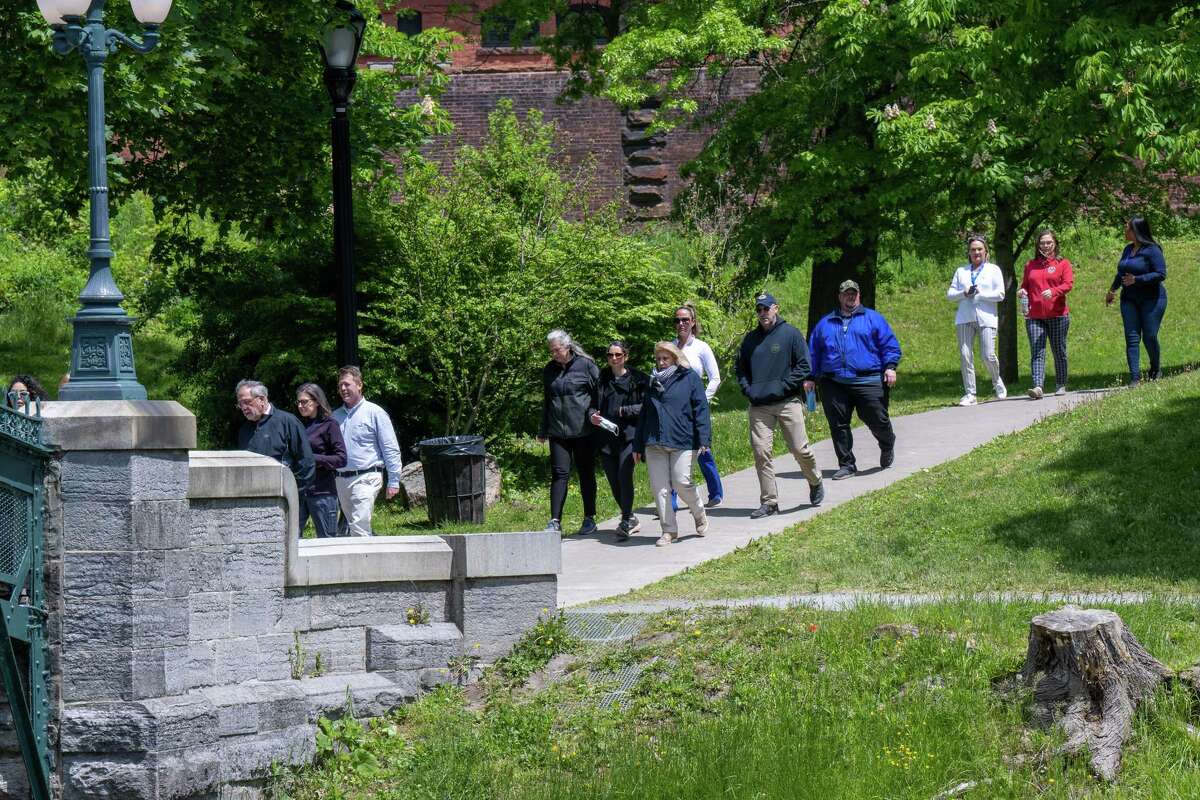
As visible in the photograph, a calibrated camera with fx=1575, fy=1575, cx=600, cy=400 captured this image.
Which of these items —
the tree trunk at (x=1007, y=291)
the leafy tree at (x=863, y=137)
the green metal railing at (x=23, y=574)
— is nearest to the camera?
the green metal railing at (x=23, y=574)

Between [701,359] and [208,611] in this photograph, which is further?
[701,359]

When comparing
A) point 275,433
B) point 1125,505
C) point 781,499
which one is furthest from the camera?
point 781,499

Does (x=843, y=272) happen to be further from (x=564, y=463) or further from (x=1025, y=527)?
(x=1025, y=527)

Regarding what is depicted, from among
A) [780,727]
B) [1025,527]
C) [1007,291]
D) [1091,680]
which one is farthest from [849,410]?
[1007,291]

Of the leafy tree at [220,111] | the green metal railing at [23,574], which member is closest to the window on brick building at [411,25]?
the leafy tree at [220,111]

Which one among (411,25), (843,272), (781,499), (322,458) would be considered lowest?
(781,499)

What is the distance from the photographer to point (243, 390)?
37.7ft

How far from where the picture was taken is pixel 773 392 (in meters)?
14.0

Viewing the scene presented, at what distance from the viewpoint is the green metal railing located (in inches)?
331

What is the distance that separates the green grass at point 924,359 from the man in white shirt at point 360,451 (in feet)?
6.24

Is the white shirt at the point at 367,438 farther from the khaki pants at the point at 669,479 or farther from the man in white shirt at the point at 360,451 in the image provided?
the khaki pants at the point at 669,479

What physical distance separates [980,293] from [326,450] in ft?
27.2

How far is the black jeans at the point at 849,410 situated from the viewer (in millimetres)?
15023

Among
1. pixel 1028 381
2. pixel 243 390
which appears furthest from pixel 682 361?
pixel 1028 381
